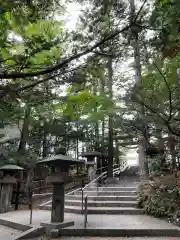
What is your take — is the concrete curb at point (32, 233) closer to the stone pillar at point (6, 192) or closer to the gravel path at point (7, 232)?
the gravel path at point (7, 232)

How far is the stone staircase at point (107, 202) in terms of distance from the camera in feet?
23.4

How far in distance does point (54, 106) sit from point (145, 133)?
1029 millimetres

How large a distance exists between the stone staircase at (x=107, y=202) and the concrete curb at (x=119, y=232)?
185cm

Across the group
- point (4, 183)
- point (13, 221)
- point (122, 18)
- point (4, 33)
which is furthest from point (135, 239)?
point (4, 183)

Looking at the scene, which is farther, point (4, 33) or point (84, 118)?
point (84, 118)

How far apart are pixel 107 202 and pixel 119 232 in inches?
104

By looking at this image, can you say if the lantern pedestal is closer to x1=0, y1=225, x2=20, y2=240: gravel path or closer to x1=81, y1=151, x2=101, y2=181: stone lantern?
x1=0, y1=225, x2=20, y2=240: gravel path

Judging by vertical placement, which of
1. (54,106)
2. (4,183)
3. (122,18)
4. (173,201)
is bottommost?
(173,201)

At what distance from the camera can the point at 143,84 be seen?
219 centimetres

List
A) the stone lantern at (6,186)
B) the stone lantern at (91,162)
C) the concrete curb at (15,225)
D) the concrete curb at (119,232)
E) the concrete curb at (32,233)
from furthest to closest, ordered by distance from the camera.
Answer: the stone lantern at (91,162) → the stone lantern at (6,186) → the concrete curb at (15,225) → the concrete curb at (119,232) → the concrete curb at (32,233)

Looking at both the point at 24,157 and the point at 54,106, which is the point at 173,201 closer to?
the point at 54,106

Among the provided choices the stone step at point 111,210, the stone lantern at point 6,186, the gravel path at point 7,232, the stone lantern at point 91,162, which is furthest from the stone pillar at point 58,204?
the stone lantern at point 91,162

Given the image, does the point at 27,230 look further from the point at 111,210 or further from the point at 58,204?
the point at 111,210

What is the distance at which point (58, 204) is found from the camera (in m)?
5.76
